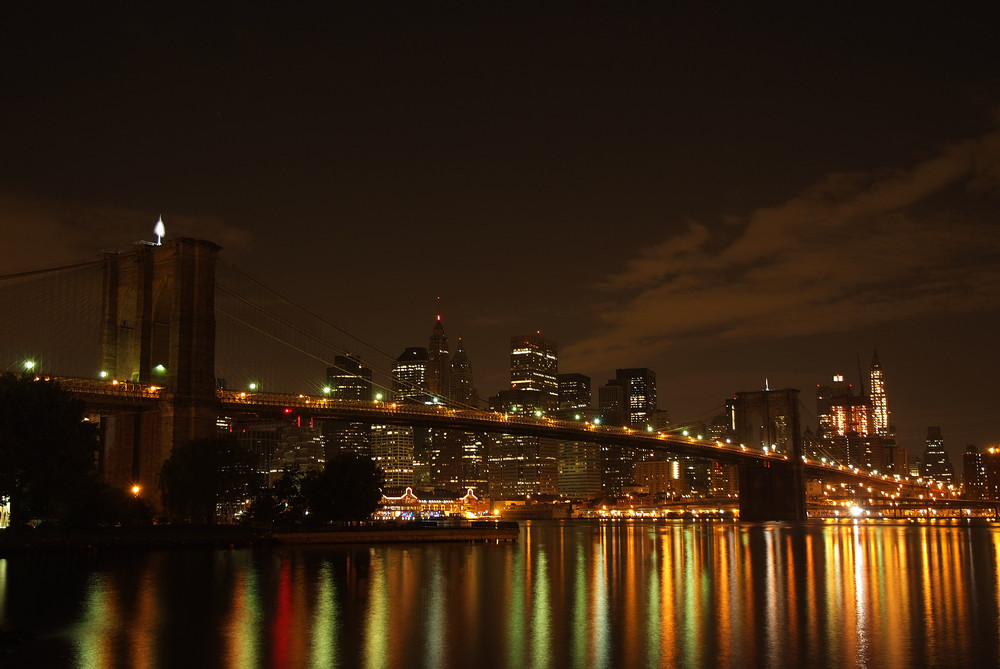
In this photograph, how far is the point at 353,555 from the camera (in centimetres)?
4597

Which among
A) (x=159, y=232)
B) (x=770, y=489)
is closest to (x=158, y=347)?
(x=159, y=232)

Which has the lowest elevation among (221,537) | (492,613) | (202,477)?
(492,613)

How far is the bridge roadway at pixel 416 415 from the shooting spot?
55438 mm

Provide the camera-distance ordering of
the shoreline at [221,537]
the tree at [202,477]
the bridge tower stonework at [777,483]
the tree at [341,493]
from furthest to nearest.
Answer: the bridge tower stonework at [777,483] < the tree at [341,493] < the tree at [202,477] < the shoreline at [221,537]

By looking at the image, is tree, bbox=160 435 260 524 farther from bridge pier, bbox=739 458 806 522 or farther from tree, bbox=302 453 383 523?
bridge pier, bbox=739 458 806 522

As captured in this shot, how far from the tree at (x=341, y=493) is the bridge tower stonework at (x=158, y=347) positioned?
7.68 m

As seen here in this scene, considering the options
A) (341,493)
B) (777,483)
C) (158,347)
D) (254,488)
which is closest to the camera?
(254,488)

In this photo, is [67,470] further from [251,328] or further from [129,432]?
[251,328]

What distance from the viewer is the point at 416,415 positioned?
79.2m

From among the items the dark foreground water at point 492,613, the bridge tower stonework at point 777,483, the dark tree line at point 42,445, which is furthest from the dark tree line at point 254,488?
the bridge tower stonework at point 777,483

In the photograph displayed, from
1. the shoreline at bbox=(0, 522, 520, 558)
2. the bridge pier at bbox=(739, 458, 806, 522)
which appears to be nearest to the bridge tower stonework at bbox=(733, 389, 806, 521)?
the bridge pier at bbox=(739, 458, 806, 522)

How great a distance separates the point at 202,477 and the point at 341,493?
35.2 ft

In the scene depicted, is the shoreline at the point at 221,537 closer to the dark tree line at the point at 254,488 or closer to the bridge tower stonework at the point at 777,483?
the dark tree line at the point at 254,488

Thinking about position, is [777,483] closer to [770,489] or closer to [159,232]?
[770,489]
